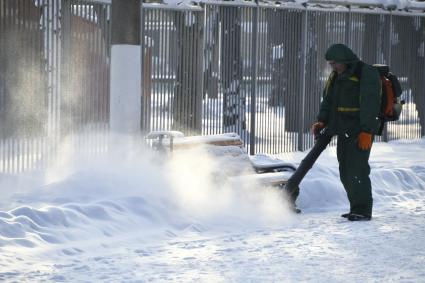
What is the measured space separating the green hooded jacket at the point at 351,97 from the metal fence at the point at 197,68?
3.31m

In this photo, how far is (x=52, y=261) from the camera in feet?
23.6

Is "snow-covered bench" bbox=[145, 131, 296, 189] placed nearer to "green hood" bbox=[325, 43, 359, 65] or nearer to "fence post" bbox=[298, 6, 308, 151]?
"green hood" bbox=[325, 43, 359, 65]

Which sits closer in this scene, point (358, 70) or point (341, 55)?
point (341, 55)

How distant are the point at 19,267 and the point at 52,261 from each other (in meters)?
0.31

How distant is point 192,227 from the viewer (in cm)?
873

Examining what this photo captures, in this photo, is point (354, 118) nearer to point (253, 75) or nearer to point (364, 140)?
point (364, 140)

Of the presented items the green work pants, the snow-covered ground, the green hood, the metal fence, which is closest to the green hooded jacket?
the green hood

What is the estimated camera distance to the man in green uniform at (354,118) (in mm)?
9391

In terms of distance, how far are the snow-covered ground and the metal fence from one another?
0.61 meters

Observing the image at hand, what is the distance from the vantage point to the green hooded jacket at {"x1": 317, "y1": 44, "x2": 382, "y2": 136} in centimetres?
938

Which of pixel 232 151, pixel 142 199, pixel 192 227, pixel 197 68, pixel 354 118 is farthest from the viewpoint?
pixel 197 68

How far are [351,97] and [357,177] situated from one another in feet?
2.38

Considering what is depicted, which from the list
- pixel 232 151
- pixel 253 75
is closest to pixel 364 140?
pixel 232 151

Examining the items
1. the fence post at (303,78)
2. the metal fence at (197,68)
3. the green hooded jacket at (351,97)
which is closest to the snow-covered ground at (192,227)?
the metal fence at (197,68)
